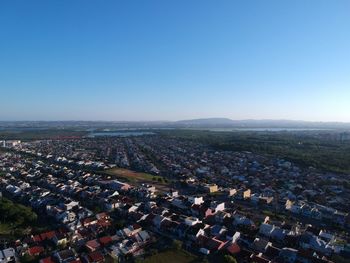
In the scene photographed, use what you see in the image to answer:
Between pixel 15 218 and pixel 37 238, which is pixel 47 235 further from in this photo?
pixel 15 218

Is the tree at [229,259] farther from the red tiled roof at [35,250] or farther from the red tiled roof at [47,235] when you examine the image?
the red tiled roof at [47,235]

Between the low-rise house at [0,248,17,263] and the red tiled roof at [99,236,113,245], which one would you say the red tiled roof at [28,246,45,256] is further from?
the red tiled roof at [99,236,113,245]

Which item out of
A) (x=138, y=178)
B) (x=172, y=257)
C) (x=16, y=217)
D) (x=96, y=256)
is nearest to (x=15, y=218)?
(x=16, y=217)

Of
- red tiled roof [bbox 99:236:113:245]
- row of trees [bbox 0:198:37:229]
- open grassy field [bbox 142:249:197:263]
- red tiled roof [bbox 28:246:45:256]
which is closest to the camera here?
open grassy field [bbox 142:249:197:263]

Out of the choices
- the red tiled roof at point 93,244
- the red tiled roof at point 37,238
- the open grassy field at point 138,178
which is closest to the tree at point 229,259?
the red tiled roof at point 93,244

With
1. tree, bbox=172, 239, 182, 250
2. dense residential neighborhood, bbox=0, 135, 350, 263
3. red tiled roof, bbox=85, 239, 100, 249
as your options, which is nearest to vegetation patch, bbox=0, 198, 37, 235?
dense residential neighborhood, bbox=0, 135, 350, 263
